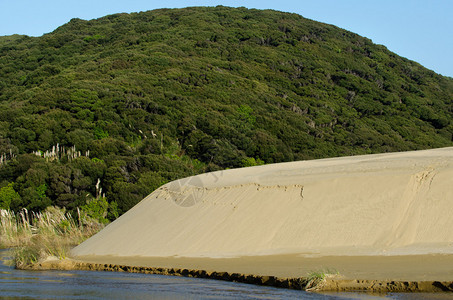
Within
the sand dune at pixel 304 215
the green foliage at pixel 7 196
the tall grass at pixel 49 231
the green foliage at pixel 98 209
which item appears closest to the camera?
the sand dune at pixel 304 215

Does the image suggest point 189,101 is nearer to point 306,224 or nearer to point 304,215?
point 304,215

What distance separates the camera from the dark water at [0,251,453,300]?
11.6m

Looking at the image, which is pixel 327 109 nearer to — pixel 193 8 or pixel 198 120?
pixel 198 120

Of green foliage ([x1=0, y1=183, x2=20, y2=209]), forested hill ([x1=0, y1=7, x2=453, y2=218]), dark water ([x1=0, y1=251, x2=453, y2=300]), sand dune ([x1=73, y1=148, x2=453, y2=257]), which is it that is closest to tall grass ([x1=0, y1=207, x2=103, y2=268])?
green foliage ([x1=0, y1=183, x2=20, y2=209])

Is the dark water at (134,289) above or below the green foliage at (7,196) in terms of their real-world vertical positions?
below

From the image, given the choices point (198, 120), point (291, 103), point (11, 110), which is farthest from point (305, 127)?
point (11, 110)

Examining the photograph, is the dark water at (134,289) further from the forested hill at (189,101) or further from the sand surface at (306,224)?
the forested hill at (189,101)

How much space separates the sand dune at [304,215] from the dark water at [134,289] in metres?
2.54

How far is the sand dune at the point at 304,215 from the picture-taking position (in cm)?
1511

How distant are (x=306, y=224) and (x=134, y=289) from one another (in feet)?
17.2

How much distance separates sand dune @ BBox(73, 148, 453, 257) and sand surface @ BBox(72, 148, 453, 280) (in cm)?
3

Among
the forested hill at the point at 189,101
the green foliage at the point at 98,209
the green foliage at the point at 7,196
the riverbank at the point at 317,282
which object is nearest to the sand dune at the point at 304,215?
the riverbank at the point at 317,282

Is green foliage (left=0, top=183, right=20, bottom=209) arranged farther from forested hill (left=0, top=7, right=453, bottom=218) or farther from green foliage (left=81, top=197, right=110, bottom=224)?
green foliage (left=81, top=197, right=110, bottom=224)

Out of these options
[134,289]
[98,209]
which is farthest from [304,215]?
[98,209]
